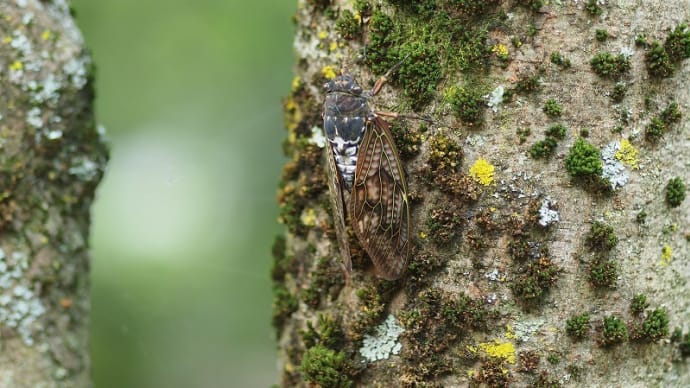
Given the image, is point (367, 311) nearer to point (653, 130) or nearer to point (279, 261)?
point (279, 261)

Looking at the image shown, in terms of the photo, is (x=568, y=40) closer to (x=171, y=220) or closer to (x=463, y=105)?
(x=463, y=105)

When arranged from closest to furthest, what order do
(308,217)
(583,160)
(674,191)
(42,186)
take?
(583,160), (674,191), (308,217), (42,186)

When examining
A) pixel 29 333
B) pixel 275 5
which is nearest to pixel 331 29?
pixel 29 333

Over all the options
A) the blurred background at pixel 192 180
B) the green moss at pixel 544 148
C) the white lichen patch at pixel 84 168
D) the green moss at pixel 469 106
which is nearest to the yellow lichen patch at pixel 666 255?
the green moss at pixel 544 148

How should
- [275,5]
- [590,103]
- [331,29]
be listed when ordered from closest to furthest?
[590,103], [331,29], [275,5]

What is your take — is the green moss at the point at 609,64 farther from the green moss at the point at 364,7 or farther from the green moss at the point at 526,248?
the green moss at the point at 364,7

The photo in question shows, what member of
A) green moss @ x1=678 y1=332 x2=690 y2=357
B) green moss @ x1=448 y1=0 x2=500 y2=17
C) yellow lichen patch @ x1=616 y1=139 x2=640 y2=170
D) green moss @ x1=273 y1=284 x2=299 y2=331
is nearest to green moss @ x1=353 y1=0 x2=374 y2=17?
green moss @ x1=448 y1=0 x2=500 y2=17

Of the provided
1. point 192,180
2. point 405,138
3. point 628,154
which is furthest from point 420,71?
point 192,180
